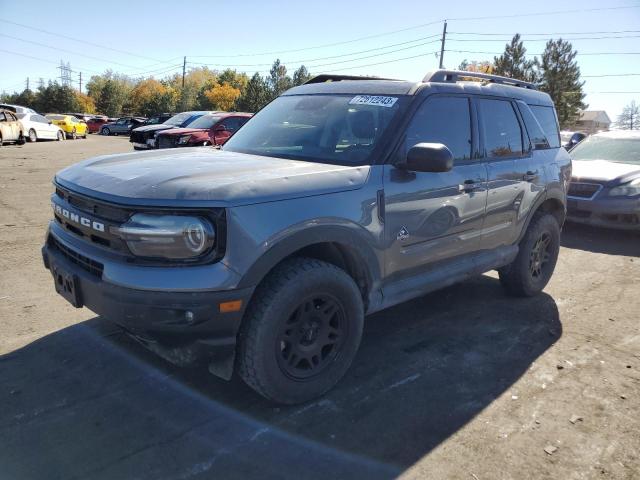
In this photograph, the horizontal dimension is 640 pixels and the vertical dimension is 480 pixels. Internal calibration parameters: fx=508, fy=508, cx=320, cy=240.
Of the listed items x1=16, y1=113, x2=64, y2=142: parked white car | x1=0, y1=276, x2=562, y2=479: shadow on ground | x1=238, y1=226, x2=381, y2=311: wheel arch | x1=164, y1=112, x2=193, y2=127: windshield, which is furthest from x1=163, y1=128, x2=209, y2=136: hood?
x1=238, y1=226, x2=381, y2=311: wheel arch

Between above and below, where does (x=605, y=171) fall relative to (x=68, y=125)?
above

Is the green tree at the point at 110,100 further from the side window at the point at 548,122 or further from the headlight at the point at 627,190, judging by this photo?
the side window at the point at 548,122

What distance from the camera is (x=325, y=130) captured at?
11.8ft

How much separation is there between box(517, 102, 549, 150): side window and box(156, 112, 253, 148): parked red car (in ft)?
32.6

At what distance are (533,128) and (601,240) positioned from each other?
3.94 metres

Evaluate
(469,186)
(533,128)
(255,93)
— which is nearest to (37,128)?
(533,128)

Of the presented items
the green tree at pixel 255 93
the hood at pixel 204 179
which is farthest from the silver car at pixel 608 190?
the green tree at pixel 255 93

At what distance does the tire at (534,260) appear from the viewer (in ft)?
15.5

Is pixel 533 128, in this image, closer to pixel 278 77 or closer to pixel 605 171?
pixel 605 171

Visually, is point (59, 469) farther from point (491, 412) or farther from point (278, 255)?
point (491, 412)

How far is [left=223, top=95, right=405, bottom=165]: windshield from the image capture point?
11.1ft

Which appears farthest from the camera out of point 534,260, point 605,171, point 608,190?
point 605,171

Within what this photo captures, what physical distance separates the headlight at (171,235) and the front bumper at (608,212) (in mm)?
6954

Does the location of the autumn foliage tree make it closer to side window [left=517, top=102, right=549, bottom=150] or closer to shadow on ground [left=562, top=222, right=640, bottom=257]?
shadow on ground [left=562, top=222, right=640, bottom=257]
